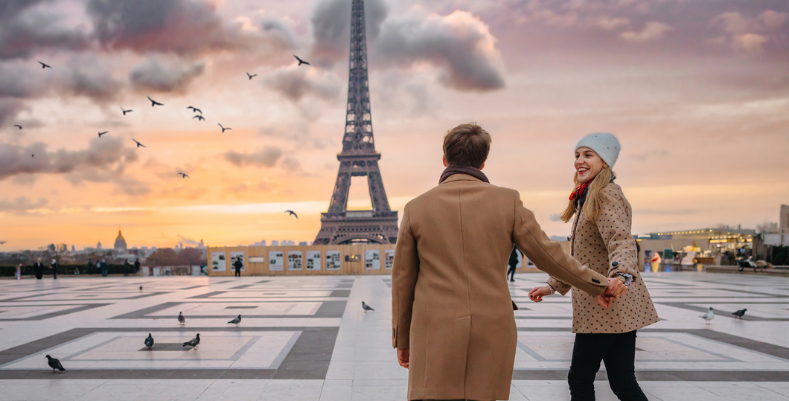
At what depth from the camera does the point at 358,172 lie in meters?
49.5

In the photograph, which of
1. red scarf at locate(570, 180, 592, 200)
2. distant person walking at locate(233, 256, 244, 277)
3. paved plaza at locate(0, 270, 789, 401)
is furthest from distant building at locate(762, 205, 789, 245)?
red scarf at locate(570, 180, 592, 200)

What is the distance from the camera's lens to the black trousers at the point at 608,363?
2.38 meters

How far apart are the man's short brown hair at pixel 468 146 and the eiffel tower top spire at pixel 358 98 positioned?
4698 centimetres

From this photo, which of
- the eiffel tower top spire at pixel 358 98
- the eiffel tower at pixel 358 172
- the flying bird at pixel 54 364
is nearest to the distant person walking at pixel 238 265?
the flying bird at pixel 54 364

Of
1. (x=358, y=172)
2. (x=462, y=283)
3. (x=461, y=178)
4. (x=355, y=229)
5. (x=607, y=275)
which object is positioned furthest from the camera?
(x=358, y=172)

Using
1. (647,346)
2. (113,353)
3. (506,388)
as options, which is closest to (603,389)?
(647,346)

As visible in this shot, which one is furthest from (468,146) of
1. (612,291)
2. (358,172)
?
(358,172)

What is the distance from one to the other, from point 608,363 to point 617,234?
70 centimetres

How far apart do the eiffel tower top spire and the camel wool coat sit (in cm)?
4712

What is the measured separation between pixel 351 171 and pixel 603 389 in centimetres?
4581

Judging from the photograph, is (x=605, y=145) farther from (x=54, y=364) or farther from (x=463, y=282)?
(x=54, y=364)

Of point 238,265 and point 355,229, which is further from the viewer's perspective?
point 355,229

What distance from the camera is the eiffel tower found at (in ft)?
145

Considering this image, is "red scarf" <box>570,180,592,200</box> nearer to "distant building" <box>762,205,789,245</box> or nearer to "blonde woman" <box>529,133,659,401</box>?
"blonde woman" <box>529,133,659,401</box>
